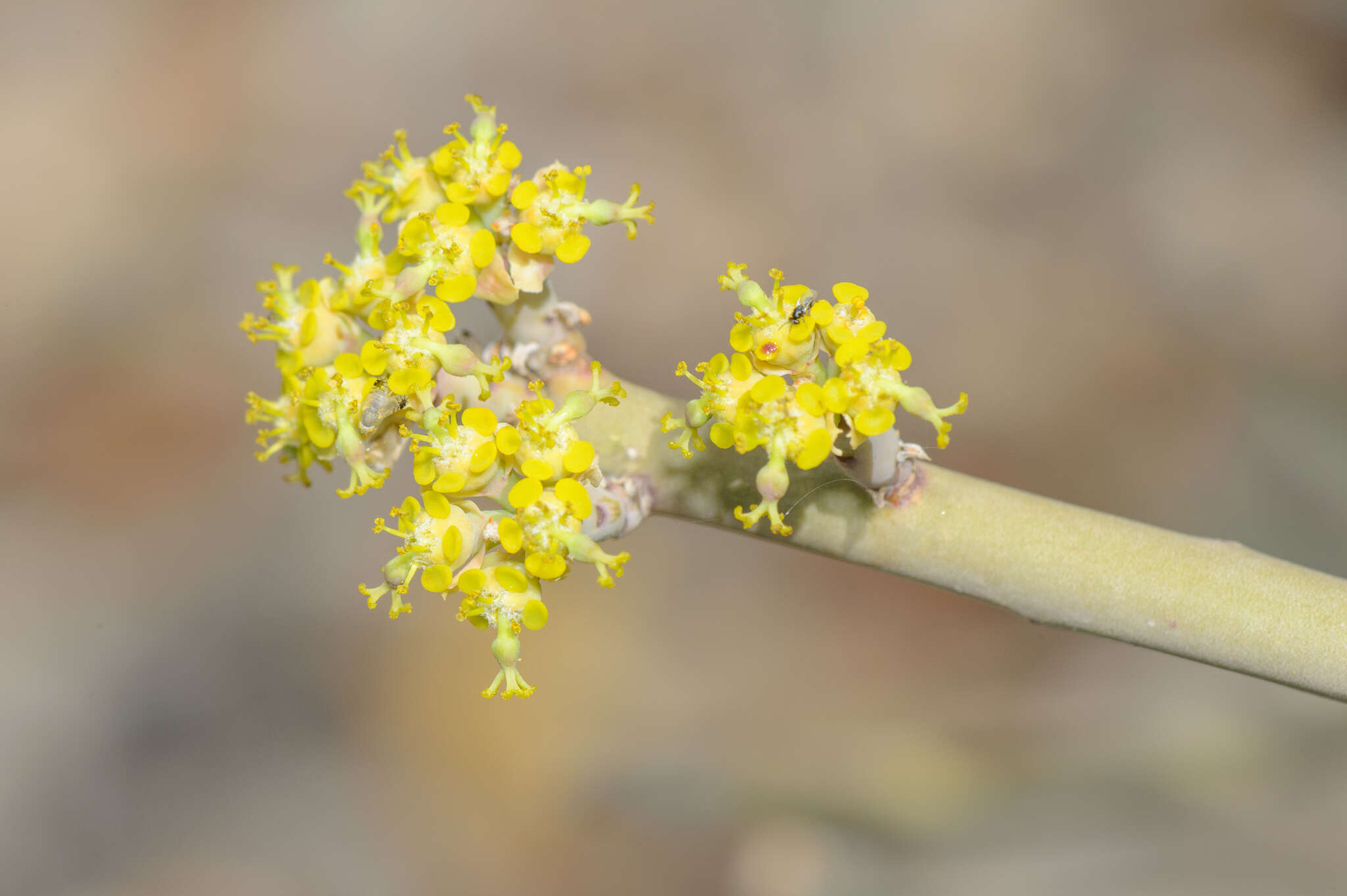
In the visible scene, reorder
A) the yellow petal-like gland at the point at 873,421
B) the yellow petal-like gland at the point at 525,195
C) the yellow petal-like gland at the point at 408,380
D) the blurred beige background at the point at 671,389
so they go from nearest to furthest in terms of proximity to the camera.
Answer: the yellow petal-like gland at the point at 873,421, the yellow petal-like gland at the point at 408,380, the yellow petal-like gland at the point at 525,195, the blurred beige background at the point at 671,389

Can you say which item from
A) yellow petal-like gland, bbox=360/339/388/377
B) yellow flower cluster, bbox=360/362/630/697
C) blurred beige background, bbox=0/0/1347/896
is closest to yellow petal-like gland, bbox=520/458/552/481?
yellow flower cluster, bbox=360/362/630/697

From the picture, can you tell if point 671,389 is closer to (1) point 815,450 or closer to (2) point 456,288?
(2) point 456,288

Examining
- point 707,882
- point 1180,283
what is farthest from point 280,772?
point 1180,283

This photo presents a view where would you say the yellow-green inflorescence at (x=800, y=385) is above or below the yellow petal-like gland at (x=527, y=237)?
below

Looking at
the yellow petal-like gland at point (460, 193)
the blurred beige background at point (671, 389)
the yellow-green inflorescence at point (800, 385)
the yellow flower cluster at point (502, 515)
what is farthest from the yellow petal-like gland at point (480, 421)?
the blurred beige background at point (671, 389)

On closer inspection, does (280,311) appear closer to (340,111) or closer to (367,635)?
(367,635)

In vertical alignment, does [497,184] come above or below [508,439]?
above

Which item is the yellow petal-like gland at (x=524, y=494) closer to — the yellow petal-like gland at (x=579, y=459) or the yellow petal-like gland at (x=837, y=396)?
the yellow petal-like gland at (x=579, y=459)

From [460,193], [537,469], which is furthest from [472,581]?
[460,193]
